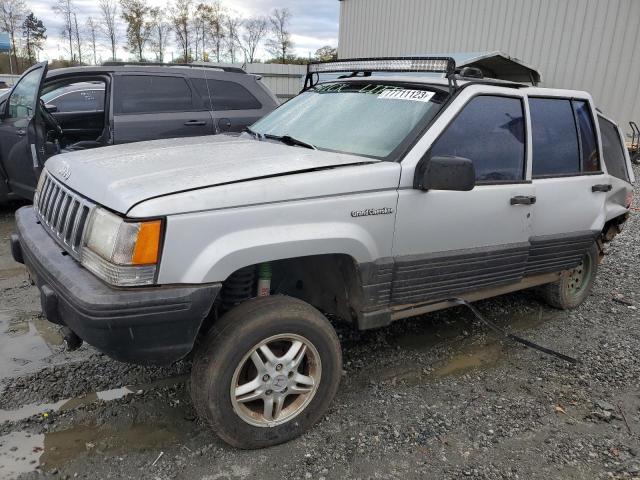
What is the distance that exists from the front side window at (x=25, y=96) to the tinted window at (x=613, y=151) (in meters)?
5.68

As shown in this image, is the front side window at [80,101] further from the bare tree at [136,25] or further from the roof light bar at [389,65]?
the bare tree at [136,25]

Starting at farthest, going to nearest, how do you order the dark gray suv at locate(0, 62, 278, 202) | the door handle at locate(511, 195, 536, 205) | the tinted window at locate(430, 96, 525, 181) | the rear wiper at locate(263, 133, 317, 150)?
the dark gray suv at locate(0, 62, 278, 202), the door handle at locate(511, 195, 536, 205), the rear wiper at locate(263, 133, 317, 150), the tinted window at locate(430, 96, 525, 181)

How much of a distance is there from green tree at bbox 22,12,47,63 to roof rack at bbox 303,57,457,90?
161ft

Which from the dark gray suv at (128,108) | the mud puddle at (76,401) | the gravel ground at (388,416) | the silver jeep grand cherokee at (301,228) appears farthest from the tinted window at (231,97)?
the mud puddle at (76,401)

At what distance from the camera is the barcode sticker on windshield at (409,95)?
3.15 meters

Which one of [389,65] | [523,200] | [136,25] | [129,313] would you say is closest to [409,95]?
[389,65]

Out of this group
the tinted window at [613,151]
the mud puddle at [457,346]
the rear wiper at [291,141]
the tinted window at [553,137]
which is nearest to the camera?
the rear wiper at [291,141]

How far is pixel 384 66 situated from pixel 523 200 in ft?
4.51

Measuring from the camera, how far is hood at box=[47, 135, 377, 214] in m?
2.31

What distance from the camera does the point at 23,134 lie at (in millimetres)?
6004

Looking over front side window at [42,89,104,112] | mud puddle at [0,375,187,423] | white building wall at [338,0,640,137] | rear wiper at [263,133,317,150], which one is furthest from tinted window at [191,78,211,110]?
white building wall at [338,0,640,137]

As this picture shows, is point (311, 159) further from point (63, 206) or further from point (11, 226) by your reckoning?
point (11, 226)

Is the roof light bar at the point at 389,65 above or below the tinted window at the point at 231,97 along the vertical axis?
above

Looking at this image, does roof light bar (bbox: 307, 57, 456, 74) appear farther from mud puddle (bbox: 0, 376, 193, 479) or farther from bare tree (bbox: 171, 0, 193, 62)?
bare tree (bbox: 171, 0, 193, 62)
